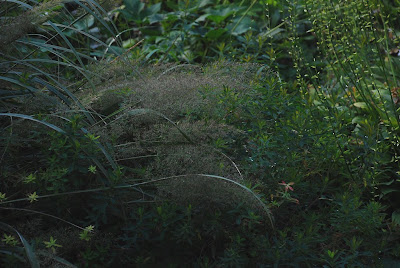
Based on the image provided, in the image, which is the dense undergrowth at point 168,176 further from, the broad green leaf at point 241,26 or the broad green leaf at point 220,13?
the broad green leaf at point 220,13

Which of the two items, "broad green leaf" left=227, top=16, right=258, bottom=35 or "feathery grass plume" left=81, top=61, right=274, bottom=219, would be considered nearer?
"feathery grass plume" left=81, top=61, right=274, bottom=219

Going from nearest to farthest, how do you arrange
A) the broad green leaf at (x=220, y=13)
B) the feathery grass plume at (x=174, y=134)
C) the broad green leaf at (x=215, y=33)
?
the feathery grass plume at (x=174, y=134) < the broad green leaf at (x=215, y=33) < the broad green leaf at (x=220, y=13)

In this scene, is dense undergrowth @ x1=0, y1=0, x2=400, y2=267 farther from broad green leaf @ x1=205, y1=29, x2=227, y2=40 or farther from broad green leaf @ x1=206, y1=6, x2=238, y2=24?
broad green leaf @ x1=206, y1=6, x2=238, y2=24

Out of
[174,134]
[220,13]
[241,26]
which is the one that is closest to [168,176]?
[174,134]

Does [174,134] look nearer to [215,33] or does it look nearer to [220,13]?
[215,33]

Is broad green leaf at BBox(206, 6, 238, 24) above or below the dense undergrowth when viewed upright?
below

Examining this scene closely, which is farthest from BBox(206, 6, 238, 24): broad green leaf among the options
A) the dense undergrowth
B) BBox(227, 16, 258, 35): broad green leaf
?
the dense undergrowth

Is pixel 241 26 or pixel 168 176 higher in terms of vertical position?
pixel 168 176

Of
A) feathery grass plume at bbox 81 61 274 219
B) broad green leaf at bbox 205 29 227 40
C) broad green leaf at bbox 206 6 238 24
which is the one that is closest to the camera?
feathery grass plume at bbox 81 61 274 219

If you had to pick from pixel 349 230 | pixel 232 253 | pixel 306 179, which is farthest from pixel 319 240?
pixel 306 179

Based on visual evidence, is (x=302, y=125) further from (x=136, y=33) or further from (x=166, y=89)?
(x=136, y=33)

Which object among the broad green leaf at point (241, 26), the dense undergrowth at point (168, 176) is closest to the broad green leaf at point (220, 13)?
the broad green leaf at point (241, 26)

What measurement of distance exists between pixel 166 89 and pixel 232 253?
2.43 feet

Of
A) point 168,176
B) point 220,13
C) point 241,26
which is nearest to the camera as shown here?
point 168,176
